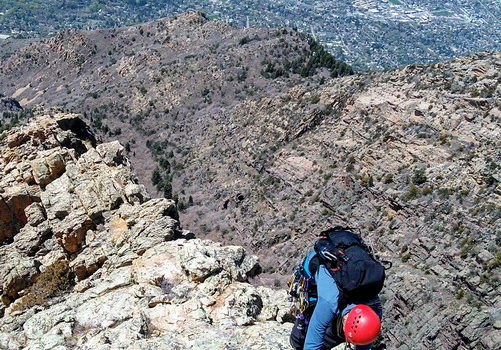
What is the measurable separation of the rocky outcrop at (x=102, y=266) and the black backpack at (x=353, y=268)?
4.99m

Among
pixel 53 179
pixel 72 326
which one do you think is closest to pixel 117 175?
pixel 53 179

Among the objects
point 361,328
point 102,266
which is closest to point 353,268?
point 361,328

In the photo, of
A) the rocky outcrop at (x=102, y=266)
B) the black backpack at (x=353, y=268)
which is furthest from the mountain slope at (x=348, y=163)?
the black backpack at (x=353, y=268)

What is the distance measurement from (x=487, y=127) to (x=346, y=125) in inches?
469

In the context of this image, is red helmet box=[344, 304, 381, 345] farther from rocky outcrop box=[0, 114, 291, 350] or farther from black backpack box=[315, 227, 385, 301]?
rocky outcrop box=[0, 114, 291, 350]

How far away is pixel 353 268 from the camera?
225 inches

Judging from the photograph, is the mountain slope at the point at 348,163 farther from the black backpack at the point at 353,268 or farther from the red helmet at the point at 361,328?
the red helmet at the point at 361,328

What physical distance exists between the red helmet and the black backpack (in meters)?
0.38

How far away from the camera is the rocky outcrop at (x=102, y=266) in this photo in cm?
1168

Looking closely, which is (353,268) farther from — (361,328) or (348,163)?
(348,163)

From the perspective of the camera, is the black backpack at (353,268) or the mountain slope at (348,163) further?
the mountain slope at (348,163)

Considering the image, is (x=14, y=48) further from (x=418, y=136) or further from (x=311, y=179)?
(x=418, y=136)

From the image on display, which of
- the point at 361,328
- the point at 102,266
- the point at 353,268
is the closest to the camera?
the point at 361,328

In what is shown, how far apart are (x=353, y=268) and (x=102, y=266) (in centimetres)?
1441
